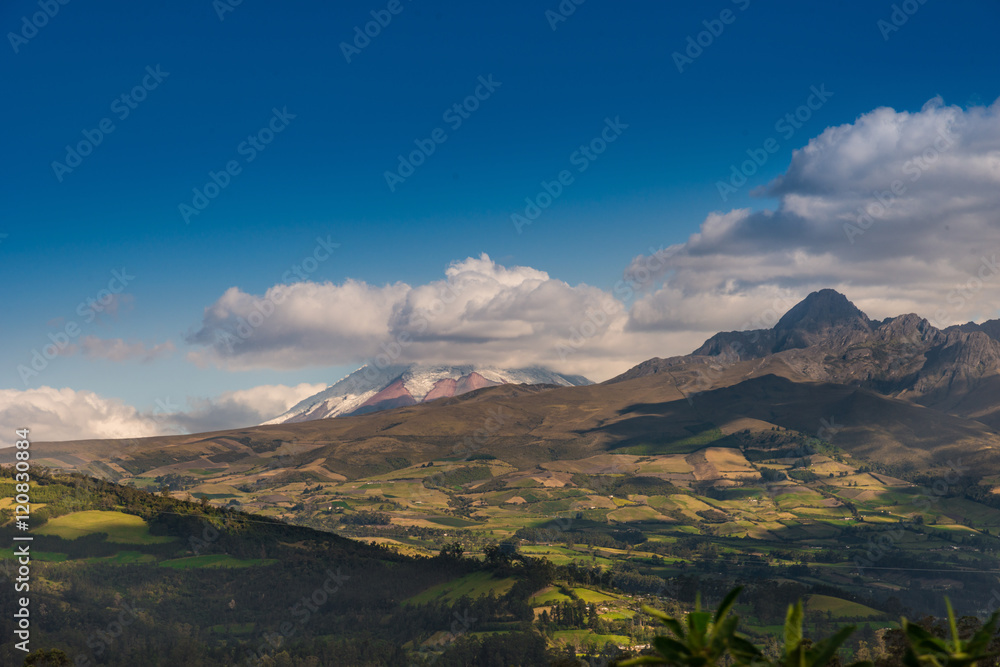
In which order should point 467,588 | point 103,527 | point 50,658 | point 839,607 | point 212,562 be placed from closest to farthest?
point 50,658, point 467,588, point 839,607, point 212,562, point 103,527

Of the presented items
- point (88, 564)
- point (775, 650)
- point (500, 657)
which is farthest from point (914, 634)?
point (88, 564)

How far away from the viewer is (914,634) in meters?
14.9

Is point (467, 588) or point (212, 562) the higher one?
point (212, 562)

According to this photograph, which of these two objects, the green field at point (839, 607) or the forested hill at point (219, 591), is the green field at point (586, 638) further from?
the green field at point (839, 607)

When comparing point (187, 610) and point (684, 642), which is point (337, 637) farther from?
point (684, 642)

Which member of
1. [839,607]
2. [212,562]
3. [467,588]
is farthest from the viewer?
[212,562]

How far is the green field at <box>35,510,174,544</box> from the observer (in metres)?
165

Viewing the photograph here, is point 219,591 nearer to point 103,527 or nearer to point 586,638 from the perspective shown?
point 103,527

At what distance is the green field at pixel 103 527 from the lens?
16462cm

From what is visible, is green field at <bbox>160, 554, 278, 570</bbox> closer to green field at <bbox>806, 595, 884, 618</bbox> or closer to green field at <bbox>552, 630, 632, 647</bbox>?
green field at <bbox>552, 630, 632, 647</bbox>

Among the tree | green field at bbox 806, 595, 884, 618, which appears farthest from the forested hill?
green field at bbox 806, 595, 884, 618

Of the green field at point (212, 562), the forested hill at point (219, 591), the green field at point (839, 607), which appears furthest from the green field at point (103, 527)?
the green field at point (839, 607)

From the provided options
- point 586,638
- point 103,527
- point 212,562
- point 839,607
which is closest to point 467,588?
point 586,638

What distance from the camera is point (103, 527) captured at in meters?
169
